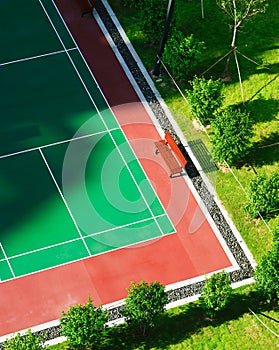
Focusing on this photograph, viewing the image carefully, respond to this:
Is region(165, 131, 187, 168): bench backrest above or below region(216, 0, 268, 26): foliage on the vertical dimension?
below

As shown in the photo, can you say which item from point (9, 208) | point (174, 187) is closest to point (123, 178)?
point (174, 187)

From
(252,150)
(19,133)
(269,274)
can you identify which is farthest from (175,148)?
(269,274)

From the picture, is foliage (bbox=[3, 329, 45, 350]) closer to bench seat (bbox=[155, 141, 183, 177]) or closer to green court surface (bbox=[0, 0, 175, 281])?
green court surface (bbox=[0, 0, 175, 281])

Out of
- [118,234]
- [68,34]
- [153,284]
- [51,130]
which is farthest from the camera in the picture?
[68,34]

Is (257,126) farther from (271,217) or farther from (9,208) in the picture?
(9,208)

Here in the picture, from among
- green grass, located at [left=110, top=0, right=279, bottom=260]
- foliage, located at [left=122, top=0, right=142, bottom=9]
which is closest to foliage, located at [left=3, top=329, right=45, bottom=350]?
green grass, located at [left=110, top=0, right=279, bottom=260]

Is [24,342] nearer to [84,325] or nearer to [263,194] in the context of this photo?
[84,325]
